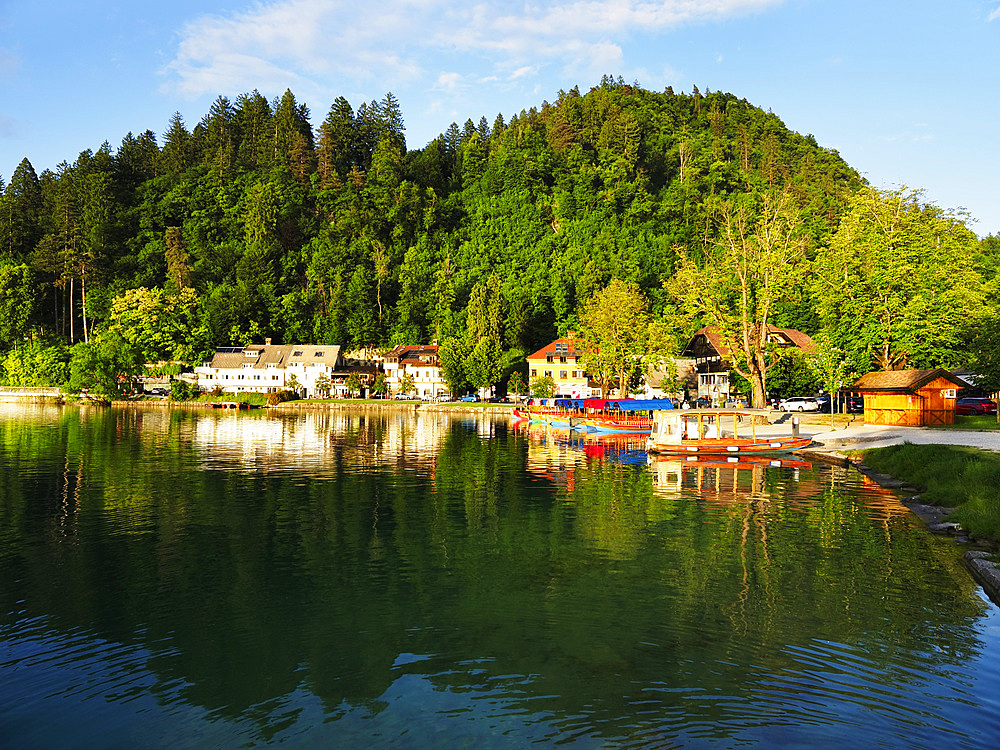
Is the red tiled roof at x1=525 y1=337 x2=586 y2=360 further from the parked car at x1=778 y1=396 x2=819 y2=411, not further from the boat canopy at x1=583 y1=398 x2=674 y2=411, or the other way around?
the parked car at x1=778 y1=396 x2=819 y2=411

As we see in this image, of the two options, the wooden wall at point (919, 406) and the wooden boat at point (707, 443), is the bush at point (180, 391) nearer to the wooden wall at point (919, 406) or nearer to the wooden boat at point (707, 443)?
→ the wooden boat at point (707, 443)

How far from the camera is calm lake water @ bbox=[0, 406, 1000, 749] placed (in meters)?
11.1

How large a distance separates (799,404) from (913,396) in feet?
89.4

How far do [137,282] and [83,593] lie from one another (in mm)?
184999

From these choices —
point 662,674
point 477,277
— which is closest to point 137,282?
point 477,277

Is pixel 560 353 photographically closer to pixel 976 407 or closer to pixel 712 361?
pixel 712 361

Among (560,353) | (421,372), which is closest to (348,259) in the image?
(421,372)

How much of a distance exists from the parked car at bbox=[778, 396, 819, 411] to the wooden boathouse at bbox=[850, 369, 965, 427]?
2345cm

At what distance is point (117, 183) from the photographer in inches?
7781

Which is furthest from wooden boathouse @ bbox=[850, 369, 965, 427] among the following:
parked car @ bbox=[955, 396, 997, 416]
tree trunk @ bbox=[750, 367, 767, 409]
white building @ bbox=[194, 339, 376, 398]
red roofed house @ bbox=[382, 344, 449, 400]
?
white building @ bbox=[194, 339, 376, 398]

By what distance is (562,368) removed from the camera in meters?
130

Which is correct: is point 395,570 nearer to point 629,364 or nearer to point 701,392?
point 629,364

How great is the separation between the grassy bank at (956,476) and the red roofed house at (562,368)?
86.0 meters

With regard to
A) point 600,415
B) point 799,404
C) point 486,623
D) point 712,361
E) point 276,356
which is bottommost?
point 486,623
